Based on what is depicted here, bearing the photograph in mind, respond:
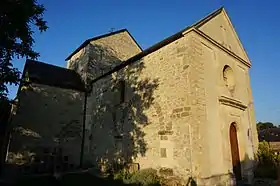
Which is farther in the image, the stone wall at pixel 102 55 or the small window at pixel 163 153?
the stone wall at pixel 102 55


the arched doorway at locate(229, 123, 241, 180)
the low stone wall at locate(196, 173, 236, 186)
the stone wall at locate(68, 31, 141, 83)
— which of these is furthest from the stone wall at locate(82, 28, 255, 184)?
the stone wall at locate(68, 31, 141, 83)

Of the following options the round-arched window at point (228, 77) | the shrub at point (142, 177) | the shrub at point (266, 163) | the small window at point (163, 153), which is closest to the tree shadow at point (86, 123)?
the shrub at point (142, 177)

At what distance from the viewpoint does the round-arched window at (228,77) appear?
11.0 meters

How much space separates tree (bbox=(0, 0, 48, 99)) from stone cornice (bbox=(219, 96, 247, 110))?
26.5ft

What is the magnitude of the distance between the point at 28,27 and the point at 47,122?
6690mm

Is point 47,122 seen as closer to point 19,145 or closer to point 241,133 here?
point 19,145

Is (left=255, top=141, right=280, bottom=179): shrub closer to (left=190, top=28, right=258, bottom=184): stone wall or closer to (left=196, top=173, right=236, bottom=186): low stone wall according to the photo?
(left=190, top=28, right=258, bottom=184): stone wall

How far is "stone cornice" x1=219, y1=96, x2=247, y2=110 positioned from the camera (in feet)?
30.9

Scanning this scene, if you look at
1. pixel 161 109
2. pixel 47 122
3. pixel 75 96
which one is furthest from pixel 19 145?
pixel 161 109

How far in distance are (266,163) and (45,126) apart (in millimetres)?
12376

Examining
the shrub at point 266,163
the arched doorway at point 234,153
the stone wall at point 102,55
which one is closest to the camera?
the arched doorway at point 234,153

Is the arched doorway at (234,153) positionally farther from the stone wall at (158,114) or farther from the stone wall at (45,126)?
the stone wall at (45,126)

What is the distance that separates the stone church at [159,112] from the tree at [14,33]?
12.1 feet

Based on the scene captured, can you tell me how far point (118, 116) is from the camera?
11.6 metres
